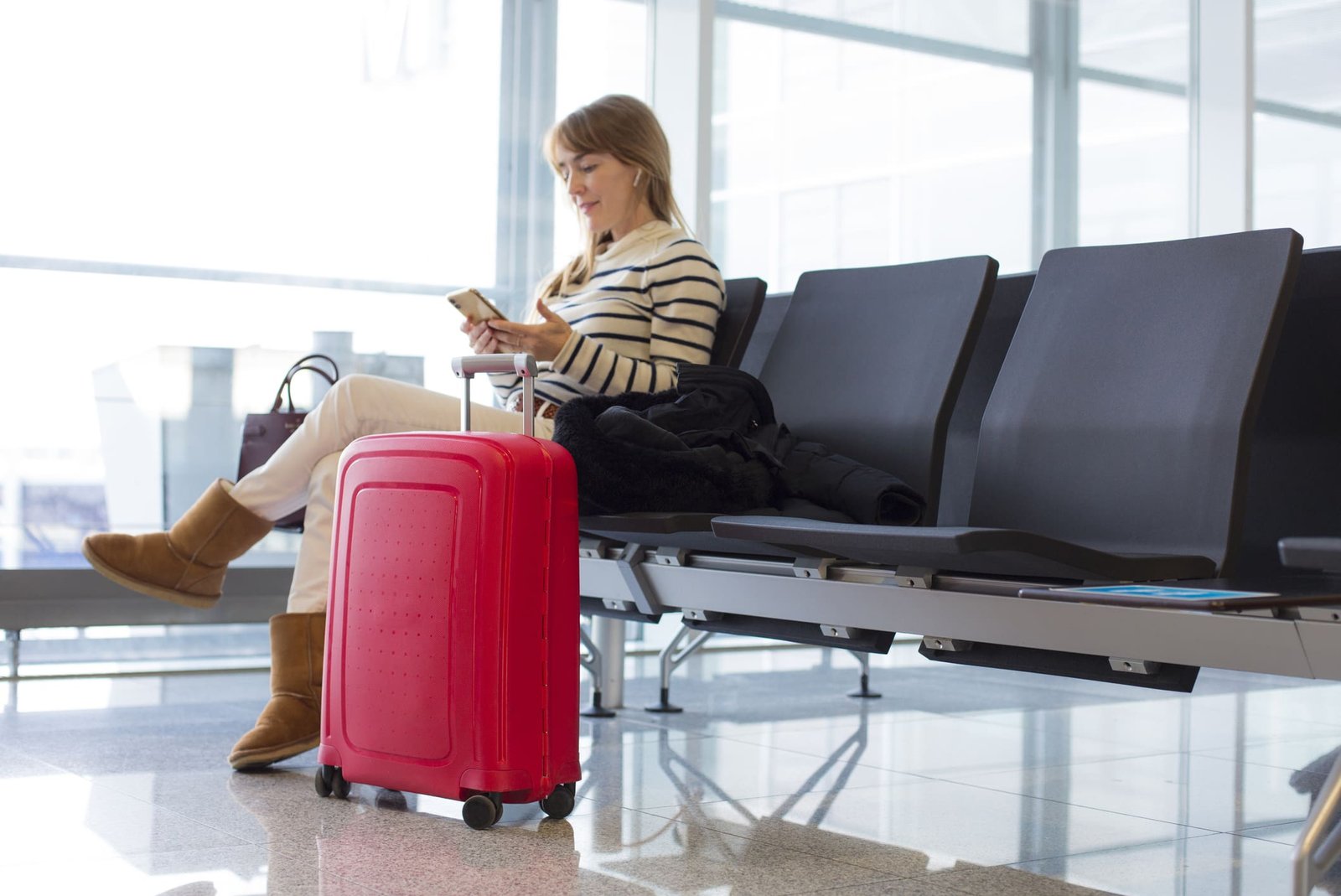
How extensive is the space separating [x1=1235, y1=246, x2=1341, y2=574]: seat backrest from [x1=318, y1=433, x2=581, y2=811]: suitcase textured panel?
102 centimetres

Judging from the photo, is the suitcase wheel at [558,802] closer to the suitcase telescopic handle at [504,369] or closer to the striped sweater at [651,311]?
the suitcase telescopic handle at [504,369]

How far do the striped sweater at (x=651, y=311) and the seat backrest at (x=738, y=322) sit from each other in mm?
41

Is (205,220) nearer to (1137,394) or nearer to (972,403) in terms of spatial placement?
(972,403)

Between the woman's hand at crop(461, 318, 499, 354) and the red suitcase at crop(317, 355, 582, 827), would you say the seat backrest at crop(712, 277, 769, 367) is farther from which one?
the red suitcase at crop(317, 355, 582, 827)

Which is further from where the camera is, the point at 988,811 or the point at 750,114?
the point at 750,114

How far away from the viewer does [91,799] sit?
7.09 feet

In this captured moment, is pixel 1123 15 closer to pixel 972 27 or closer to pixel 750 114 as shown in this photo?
pixel 972 27

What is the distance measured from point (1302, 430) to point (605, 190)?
142 centimetres

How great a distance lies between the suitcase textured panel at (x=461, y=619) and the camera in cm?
193

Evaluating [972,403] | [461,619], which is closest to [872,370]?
[972,403]

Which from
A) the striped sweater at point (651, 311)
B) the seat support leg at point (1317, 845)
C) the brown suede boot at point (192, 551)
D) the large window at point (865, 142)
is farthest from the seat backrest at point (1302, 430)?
the large window at point (865, 142)

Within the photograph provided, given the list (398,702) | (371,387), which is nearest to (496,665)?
(398,702)

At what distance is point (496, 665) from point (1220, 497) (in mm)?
985

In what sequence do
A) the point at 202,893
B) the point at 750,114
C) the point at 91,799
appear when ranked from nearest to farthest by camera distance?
1. the point at 202,893
2. the point at 91,799
3. the point at 750,114
